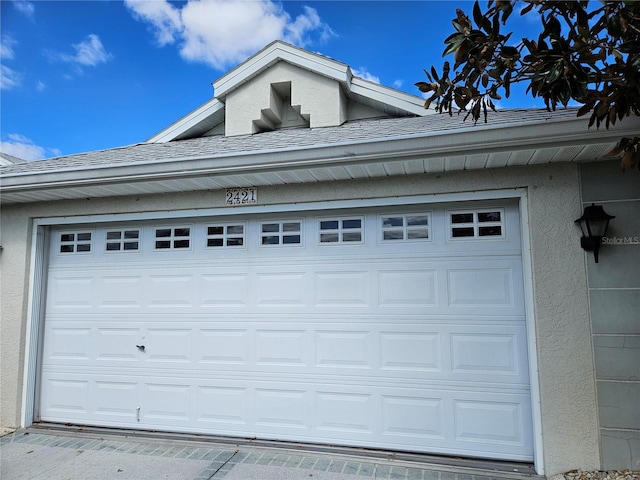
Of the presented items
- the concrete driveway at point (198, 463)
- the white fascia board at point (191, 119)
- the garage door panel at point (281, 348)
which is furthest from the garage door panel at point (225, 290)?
the white fascia board at point (191, 119)

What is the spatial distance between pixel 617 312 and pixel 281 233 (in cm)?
334

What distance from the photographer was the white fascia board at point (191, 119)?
238 inches

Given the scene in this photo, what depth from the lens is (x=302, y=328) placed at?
4344 millimetres

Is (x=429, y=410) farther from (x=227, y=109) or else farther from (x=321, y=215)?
(x=227, y=109)

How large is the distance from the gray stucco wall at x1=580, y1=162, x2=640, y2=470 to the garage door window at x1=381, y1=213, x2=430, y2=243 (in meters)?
1.46

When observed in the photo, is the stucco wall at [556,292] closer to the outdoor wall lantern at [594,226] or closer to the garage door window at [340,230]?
the outdoor wall lantern at [594,226]

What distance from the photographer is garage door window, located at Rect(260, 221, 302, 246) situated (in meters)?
4.49

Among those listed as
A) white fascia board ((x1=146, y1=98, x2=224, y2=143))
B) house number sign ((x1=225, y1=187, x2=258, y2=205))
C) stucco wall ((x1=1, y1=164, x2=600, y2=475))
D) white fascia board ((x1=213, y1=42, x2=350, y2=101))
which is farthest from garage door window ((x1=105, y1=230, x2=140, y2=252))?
stucco wall ((x1=1, y1=164, x2=600, y2=475))

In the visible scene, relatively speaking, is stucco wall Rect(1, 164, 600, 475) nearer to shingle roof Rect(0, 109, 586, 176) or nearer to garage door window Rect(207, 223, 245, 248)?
shingle roof Rect(0, 109, 586, 176)

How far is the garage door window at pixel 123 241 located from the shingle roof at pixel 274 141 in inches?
35.2

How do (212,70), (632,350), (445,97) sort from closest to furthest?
(445,97)
(632,350)
(212,70)

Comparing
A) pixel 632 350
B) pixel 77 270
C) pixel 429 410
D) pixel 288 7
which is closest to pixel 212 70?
pixel 288 7

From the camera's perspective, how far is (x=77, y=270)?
16.6ft

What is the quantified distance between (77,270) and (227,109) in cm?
307
